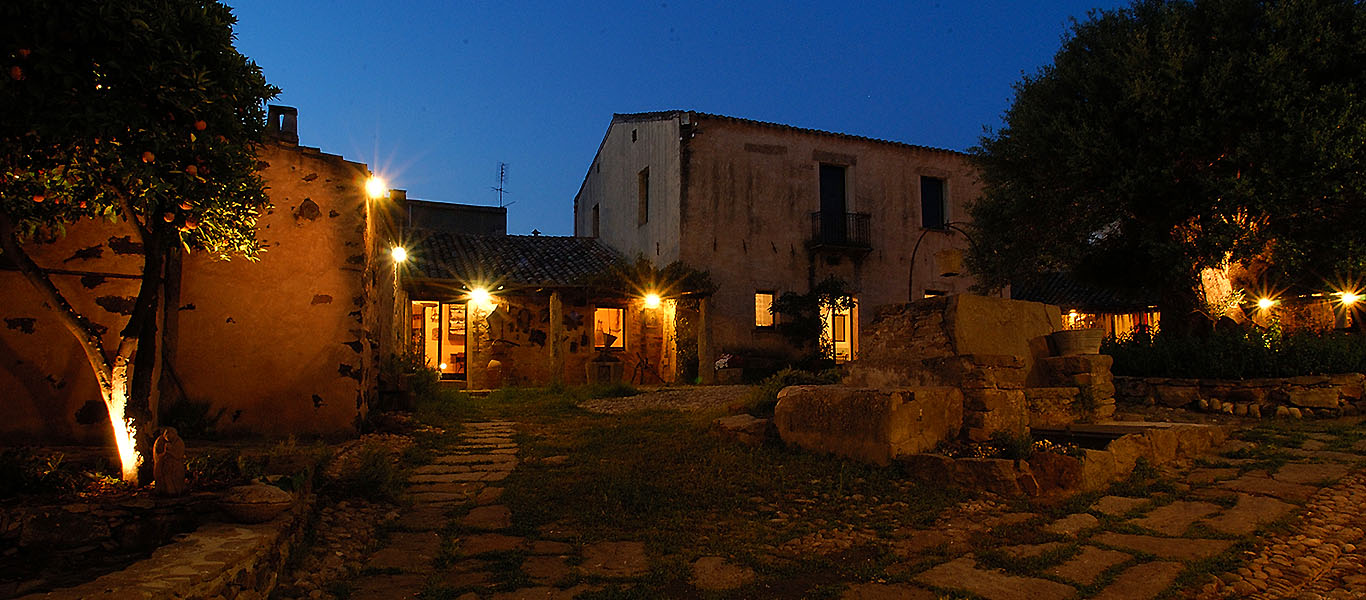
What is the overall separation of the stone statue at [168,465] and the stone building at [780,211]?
11.5 m

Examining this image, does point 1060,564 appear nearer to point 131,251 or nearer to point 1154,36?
point 131,251

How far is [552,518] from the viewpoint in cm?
408

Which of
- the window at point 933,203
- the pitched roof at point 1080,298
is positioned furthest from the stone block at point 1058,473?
the pitched roof at point 1080,298

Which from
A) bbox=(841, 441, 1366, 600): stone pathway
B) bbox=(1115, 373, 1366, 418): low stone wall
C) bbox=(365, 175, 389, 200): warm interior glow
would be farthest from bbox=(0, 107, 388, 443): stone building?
bbox=(1115, 373, 1366, 418): low stone wall

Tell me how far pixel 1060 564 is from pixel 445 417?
724cm

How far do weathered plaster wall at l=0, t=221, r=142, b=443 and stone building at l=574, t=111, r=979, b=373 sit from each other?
10020 millimetres

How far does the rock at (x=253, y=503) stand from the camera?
3.06 m

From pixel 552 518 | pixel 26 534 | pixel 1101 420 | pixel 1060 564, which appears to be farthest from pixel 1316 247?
pixel 26 534

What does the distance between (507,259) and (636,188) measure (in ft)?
11.8

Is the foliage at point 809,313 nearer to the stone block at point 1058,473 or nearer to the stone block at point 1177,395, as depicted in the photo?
the stone block at point 1177,395

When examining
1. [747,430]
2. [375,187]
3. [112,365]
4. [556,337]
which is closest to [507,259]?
[556,337]

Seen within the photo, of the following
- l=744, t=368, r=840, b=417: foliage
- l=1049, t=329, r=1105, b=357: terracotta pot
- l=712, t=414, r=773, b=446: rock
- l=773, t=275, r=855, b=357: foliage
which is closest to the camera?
l=712, t=414, r=773, b=446: rock

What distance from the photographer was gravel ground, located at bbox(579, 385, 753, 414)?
9.61 metres

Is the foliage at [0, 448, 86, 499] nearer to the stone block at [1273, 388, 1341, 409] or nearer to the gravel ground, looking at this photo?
the gravel ground
